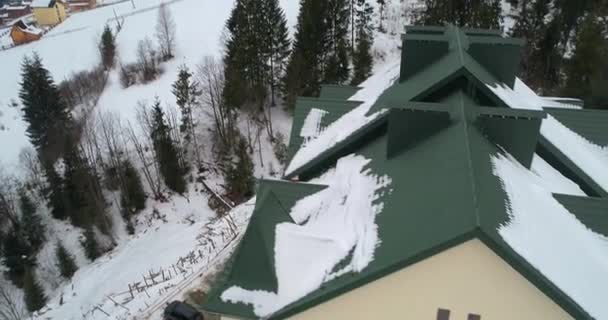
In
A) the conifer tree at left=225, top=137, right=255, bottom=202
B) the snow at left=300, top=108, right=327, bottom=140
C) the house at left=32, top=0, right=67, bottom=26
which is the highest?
the house at left=32, top=0, right=67, bottom=26

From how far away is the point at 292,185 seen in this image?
1427 cm

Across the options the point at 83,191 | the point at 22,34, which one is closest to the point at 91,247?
the point at 83,191

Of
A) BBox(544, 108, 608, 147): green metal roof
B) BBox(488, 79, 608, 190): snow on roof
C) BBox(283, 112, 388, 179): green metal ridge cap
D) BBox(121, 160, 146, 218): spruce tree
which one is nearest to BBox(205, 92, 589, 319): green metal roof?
BBox(283, 112, 388, 179): green metal ridge cap

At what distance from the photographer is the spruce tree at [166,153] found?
3416 cm

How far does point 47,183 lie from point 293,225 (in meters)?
30.9

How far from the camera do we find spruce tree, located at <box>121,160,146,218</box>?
34.6 m

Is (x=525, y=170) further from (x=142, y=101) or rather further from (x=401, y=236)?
(x=142, y=101)

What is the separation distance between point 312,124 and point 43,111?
27657 millimetres

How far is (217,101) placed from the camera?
122 ft

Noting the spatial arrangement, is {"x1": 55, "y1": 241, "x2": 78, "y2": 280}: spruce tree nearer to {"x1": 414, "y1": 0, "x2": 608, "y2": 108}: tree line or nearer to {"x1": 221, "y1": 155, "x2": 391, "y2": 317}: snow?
{"x1": 221, "y1": 155, "x2": 391, "y2": 317}: snow

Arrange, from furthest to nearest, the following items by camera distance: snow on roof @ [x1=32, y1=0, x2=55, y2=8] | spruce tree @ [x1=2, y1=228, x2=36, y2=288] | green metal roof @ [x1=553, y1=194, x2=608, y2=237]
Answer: snow on roof @ [x1=32, y1=0, x2=55, y2=8] → spruce tree @ [x1=2, y1=228, x2=36, y2=288] → green metal roof @ [x1=553, y1=194, x2=608, y2=237]

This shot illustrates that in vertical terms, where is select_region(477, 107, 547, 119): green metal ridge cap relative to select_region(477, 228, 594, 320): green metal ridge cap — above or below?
above

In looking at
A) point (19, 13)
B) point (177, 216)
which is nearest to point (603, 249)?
point (177, 216)

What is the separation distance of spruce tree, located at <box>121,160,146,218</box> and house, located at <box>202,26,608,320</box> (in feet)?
72.1
